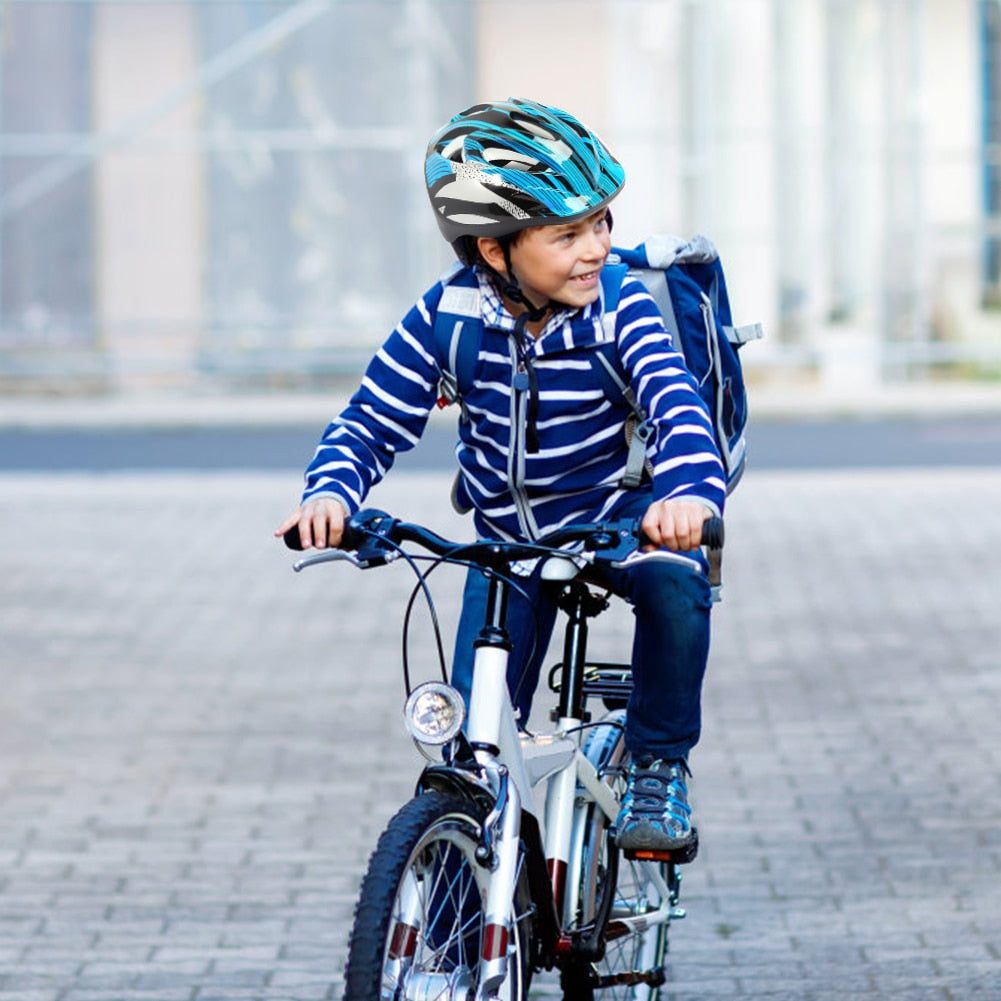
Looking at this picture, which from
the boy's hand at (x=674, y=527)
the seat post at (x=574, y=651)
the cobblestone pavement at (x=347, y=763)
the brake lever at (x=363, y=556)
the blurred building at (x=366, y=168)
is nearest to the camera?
the boy's hand at (x=674, y=527)

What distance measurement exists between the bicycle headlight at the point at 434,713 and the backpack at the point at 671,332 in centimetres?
53

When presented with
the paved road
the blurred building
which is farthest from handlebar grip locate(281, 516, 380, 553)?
the blurred building

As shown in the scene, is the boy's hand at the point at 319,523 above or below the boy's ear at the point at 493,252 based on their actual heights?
below

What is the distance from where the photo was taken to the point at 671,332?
157 inches

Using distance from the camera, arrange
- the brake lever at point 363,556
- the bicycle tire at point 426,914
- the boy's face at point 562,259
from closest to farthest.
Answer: the bicycle tire at point 426,914 < the brake lever at point 363,556 < the boy's face at point 562,259

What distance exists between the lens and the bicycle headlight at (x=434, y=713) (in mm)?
3465

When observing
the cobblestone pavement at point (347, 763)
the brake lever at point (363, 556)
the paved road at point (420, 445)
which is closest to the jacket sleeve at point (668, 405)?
the brake lever at point (363, 556)

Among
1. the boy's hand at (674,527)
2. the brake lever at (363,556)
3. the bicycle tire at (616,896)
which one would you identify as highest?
the boy's hand at (674,527)

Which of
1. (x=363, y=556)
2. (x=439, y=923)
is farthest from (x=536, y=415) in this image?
(x=439, y=923)

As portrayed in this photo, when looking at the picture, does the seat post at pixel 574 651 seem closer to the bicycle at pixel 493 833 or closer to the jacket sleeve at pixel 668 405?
the bicycle at pixel 493 833

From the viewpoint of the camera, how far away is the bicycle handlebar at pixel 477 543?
3535 mm

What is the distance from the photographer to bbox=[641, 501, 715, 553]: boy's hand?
3.46m

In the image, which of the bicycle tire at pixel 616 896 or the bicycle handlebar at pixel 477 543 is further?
the bicycle tire at pixel 616 896

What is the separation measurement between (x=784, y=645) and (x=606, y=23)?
14002 mm
